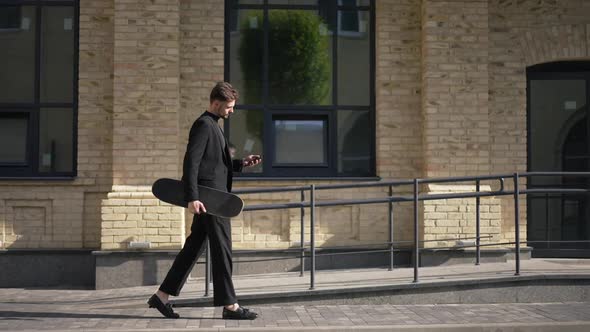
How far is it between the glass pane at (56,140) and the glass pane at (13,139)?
0.22 m

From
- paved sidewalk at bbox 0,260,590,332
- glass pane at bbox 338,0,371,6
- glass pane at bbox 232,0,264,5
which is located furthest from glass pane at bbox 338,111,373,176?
glass pane at bbox 232,0,264,5

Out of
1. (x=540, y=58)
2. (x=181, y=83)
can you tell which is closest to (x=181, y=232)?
(x=181, y=83)

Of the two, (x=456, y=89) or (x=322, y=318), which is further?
(x=456, y=89)

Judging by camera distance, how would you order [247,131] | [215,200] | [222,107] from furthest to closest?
[247,131]
[222,107]
[215,200]

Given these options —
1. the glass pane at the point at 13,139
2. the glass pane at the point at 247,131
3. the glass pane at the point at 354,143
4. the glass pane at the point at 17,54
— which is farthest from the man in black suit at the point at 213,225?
the glass pane at the point at 17,54

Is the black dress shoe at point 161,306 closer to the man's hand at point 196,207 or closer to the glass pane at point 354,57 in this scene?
the man's hand at point 196,207

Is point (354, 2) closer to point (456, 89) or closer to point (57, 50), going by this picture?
point (456, 89)

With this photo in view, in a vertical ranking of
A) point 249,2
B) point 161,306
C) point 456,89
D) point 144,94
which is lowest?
point 161,306

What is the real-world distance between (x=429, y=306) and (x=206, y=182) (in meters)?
2.68

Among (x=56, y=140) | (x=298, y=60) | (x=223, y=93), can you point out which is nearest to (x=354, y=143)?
(x=298, y=60)

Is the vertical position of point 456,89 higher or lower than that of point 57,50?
lower

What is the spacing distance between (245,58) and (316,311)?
413 centimetres

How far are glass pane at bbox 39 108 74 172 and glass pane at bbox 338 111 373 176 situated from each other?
3410mm

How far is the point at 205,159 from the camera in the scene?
7.71 m
